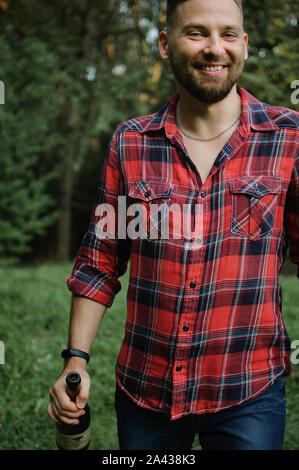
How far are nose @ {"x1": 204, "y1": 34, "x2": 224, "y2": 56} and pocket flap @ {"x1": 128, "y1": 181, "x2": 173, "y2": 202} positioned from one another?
19.8 inches

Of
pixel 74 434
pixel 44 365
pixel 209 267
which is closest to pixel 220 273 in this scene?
pixel 209 267

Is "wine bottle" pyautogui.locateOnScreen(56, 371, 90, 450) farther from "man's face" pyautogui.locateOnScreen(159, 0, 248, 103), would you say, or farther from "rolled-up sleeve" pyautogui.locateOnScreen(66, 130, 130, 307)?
"man's face" pyautogui.locateOnScreen(159, 0, 248, 103)

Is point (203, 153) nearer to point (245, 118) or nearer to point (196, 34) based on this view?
point (245, 118)

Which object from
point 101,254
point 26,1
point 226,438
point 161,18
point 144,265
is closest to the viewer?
point 226,438

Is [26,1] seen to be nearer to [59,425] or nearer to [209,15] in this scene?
[209,15]

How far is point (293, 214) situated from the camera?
5.88ft

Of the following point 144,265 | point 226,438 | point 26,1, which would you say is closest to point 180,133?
point 144,265

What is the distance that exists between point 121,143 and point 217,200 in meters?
0.47

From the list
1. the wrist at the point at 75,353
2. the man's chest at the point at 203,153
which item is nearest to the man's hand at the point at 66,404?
the wrist at the point at 75,353

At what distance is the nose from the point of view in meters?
1.76

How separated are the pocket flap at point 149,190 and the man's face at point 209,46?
0.36 m

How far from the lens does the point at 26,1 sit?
856 cm

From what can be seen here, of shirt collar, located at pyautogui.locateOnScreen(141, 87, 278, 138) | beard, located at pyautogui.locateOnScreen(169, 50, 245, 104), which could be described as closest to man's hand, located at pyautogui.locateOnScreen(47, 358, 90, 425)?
shirt collar, located at pyautogui.locateOnScreen(141, 87, 278, 138)

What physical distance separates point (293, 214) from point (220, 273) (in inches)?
13.9
